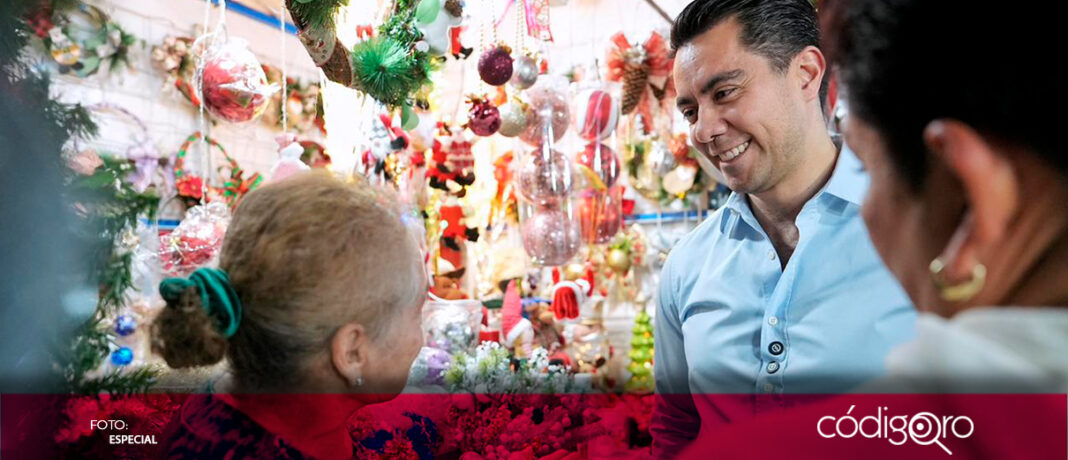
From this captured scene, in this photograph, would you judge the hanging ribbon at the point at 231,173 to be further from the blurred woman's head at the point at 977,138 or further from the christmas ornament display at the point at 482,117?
the blurred woman's head at the point at 977,138

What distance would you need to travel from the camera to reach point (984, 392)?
39 cm

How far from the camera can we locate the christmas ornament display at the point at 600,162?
9.26ft

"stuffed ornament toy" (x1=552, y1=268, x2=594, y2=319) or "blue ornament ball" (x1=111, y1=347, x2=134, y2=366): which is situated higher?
"stuffed ornament toy" (x1=552, y1=268, x2=594, y2=319)

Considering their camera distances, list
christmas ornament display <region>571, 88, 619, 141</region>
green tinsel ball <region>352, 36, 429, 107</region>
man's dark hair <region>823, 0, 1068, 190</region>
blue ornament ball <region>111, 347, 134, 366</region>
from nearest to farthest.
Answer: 1. man's dark hair <region>823, 0, 1068, 190</region>
2. green tinsel ball <region>352, 36, 429, 107</region>
3. blue ornament ball <region>111, 347, 134, 366</region>
4. christmas ornament display <region>571, 88, 619, 141</region>

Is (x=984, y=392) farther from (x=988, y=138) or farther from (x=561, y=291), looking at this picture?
(x=561, y=291)

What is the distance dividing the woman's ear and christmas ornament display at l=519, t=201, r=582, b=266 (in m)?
1.76

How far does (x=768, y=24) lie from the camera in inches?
42.0

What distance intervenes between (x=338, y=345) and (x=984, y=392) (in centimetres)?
63

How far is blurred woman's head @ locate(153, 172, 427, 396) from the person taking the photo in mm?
823

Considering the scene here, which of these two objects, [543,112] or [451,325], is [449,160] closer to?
[543,112]

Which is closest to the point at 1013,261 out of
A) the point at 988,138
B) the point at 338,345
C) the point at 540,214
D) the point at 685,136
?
the point at 988,138

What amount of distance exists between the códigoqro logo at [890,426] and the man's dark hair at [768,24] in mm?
715

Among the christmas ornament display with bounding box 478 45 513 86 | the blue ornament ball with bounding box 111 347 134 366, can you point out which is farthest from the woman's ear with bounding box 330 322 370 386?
the christmas ornament display with bounding box 478 45 513 86

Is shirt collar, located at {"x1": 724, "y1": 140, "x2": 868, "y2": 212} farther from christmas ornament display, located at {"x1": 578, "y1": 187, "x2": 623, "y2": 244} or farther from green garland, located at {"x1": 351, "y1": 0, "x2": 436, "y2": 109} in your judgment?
christmas ornament display, located at {"x1": 578, "y1": 187, "x2": 623, "y2": 244}
